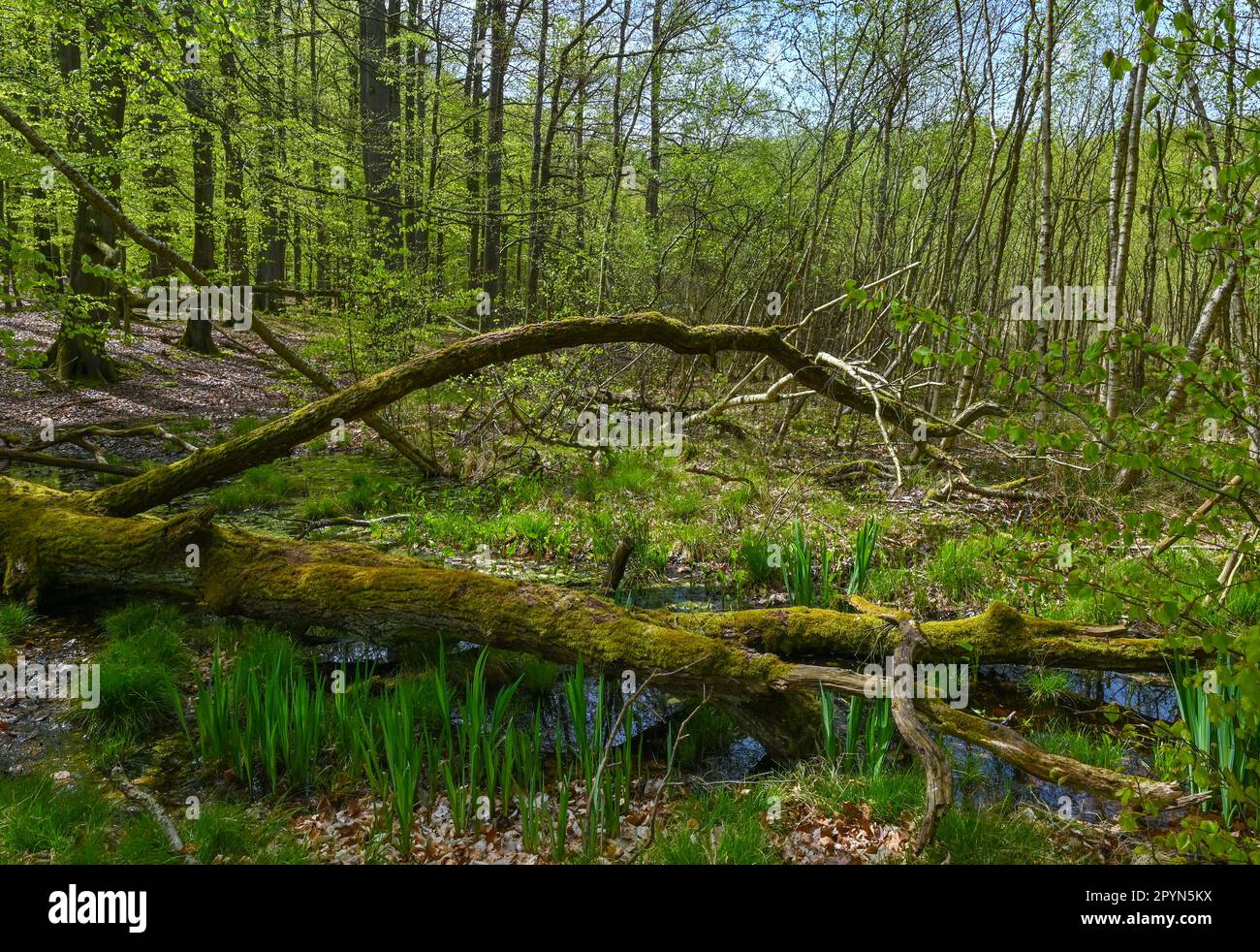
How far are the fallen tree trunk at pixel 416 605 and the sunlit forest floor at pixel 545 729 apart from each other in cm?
25

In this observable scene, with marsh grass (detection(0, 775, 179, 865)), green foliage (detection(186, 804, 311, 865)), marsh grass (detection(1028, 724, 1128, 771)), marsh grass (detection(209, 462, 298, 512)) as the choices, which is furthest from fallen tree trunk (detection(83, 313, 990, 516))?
green foliage (detection(186, 804, 311, 865))

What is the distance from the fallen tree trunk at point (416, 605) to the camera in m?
3.53

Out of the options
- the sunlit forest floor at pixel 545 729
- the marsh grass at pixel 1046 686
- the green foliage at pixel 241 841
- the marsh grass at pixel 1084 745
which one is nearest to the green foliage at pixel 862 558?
the sunlit forest floor at pixel 545 729

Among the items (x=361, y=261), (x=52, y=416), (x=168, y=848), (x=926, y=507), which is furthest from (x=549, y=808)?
(x=52, y=416)

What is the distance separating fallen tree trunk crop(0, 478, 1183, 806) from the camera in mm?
3533

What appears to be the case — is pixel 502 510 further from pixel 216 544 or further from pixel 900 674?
pixel 900 674

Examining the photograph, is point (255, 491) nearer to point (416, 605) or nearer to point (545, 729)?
point (416, 605)

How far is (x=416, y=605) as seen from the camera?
4.16m

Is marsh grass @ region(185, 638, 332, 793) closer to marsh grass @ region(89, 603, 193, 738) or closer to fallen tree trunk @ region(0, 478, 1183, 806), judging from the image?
marsh grass @ region(89, 603, 193, 738)

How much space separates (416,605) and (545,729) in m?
1.06

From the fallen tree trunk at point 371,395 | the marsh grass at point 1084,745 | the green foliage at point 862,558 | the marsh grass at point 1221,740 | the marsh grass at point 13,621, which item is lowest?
the marsh grass at point 1084,745

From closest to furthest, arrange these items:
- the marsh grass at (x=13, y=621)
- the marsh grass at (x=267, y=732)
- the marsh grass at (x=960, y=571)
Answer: the marsh grass at (x=267, y=732), the marsh grass at (x=13, y=621), the marsh grass at (x=960, y=571)

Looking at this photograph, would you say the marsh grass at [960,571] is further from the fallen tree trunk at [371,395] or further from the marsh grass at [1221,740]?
the marsh grass at [1221,740]

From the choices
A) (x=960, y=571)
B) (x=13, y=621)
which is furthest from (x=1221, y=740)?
(x=13, y=621)
